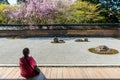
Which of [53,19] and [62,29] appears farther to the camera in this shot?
[53,19]

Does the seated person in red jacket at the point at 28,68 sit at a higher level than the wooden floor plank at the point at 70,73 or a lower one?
higher

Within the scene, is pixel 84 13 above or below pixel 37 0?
below

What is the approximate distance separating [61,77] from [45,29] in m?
15.5

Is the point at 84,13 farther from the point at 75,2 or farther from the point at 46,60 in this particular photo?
the point at 46,60

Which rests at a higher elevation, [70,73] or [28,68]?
[28,68]

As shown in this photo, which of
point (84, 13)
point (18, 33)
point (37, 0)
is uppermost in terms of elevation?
point (37, 0)

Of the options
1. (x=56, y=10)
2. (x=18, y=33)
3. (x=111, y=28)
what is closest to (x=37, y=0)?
(x=56, y=10)

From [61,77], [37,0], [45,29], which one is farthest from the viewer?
[37,0]

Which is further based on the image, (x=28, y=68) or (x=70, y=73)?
(x=70, y=73)

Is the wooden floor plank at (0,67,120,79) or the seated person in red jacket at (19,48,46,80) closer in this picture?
the seated person in red jacket at (19,48,46,80)

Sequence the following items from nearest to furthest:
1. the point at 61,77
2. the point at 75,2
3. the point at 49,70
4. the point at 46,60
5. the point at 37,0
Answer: the point at 61,77
the point at 49,70
the point at 46,60
the point at 37,0
the point at 75,2

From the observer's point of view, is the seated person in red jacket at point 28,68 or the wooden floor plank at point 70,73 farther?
the wooden floor plank at point 70,73

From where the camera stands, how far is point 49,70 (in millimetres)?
8758

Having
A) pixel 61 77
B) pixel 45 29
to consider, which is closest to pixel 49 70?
pixel 61 77
